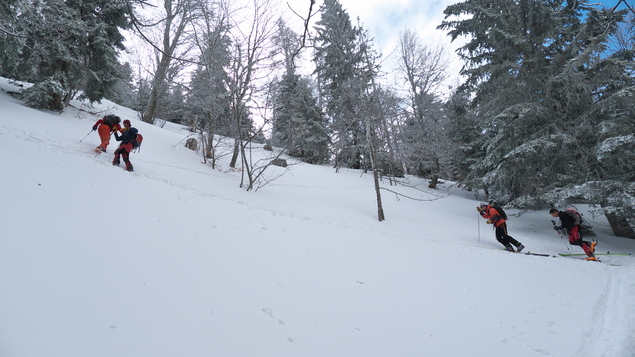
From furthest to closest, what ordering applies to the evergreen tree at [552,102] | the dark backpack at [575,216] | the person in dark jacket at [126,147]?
the evergreen tree at [552,102], the dark backpack at [575,216], the person in dark jacket at [126,147]

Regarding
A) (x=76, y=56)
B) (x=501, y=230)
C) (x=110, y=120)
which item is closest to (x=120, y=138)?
(x=110, y=120)

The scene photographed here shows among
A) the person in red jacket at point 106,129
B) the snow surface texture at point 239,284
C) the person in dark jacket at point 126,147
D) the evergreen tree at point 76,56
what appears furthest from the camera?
the evergreen tree at point 76,56

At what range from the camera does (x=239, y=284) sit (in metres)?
2.64

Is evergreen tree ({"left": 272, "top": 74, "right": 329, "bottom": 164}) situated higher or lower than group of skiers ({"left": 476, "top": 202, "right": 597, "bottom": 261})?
higher

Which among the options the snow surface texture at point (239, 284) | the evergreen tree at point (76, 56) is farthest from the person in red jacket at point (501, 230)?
the evergreen tree at point (76, 56)

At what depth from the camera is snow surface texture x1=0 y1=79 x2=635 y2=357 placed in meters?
1.78

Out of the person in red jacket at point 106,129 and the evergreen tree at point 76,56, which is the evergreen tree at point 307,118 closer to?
the evergreen tree at point 76,56

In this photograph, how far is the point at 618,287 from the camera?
3.76 meters

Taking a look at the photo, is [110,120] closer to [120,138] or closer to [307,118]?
[120,138]

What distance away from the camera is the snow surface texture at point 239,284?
1783mm

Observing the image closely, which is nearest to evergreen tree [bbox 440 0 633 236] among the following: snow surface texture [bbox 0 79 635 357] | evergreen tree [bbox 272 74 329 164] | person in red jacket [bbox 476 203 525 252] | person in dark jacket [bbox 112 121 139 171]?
person in red jacket [bbox 476 203 525 252]

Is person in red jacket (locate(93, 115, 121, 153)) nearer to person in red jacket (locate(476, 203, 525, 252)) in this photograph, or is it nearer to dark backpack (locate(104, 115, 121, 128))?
dark backpack (locate(104, 115, 121, 128))

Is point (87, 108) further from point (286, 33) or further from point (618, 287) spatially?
point (618, 287)

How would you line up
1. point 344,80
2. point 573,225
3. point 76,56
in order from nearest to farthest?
point 573,225 < point 76,56 < point 344,80
